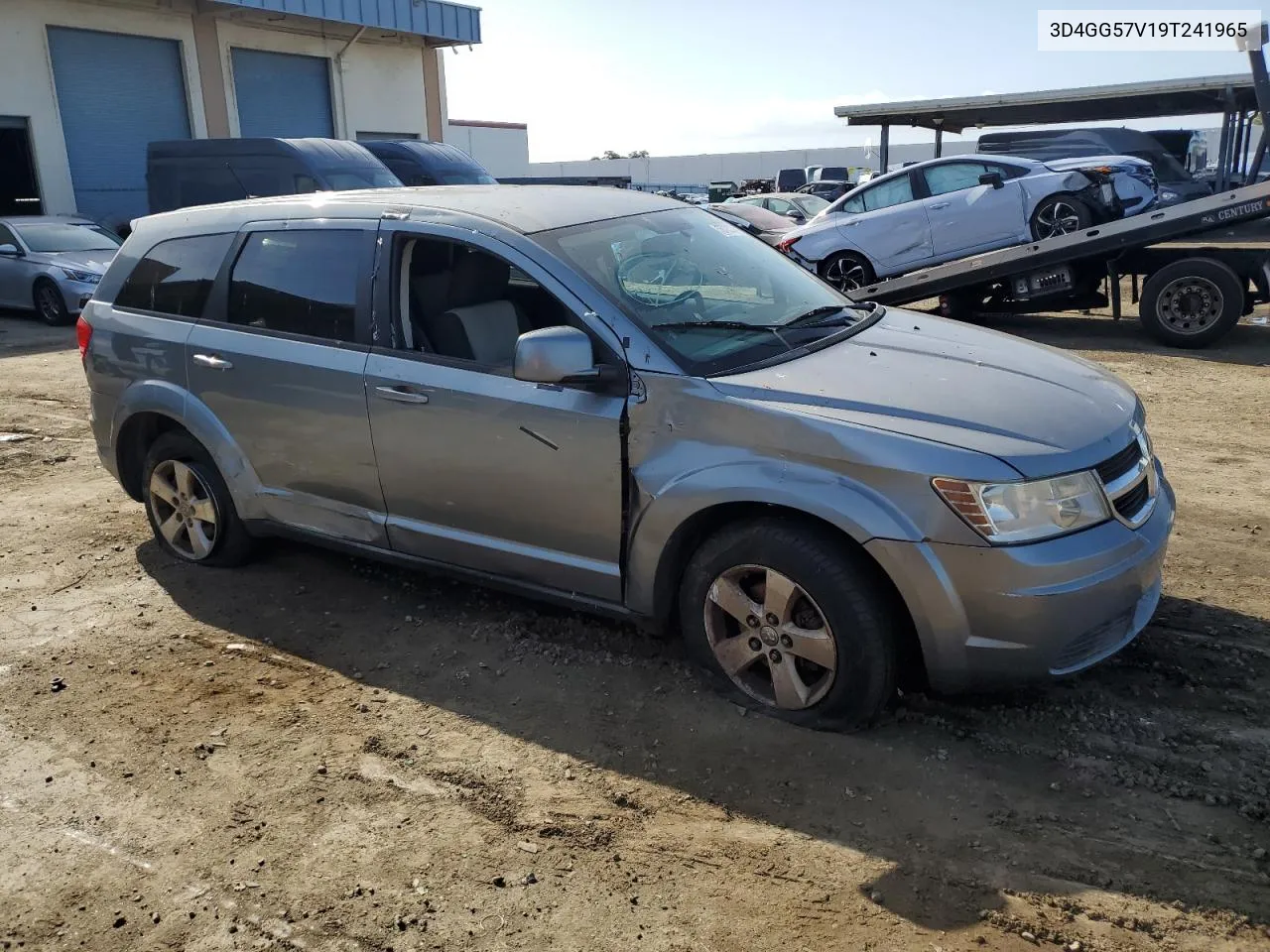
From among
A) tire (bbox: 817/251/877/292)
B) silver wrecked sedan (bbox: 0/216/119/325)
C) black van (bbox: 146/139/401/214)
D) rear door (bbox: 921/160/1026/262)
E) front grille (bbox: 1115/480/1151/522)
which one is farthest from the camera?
black van (bbox: 146/139/401/214)

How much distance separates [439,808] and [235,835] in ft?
2.03

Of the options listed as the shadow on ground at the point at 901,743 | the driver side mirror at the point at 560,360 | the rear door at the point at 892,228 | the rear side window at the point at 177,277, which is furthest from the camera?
the rear door at the point at 892,228

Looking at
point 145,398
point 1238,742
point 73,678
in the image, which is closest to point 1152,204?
point 1238,742

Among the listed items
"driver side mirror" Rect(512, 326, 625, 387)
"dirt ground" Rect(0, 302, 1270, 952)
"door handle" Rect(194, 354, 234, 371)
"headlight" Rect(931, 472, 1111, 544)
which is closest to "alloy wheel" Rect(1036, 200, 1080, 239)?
"dirt ground" Rect(0, 302, 1270, 952)

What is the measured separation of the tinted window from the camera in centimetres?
427

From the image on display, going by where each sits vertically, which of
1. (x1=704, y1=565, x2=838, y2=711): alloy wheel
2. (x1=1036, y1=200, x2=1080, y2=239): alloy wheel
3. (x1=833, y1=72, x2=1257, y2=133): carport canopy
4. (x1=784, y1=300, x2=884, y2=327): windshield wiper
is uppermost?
(x1=833, y1=72, x2=1257, y2=133): carport canopy

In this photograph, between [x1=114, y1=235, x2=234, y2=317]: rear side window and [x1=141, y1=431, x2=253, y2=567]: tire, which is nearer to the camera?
[x1=114, y1=235, x2=234, y2=317]: rear side window

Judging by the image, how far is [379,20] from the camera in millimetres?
22234

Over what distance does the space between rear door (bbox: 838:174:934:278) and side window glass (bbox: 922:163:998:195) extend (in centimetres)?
25

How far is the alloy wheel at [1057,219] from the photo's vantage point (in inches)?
455

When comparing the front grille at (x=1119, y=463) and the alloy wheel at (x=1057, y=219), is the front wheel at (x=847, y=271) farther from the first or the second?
the front grille at (x=1119, y=463)

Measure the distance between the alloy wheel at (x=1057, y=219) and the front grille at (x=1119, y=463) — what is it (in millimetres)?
9057

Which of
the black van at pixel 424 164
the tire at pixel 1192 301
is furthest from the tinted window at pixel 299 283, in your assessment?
the black van at pixel 424 164

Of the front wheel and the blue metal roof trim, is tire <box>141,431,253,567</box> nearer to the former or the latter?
the front wheel
